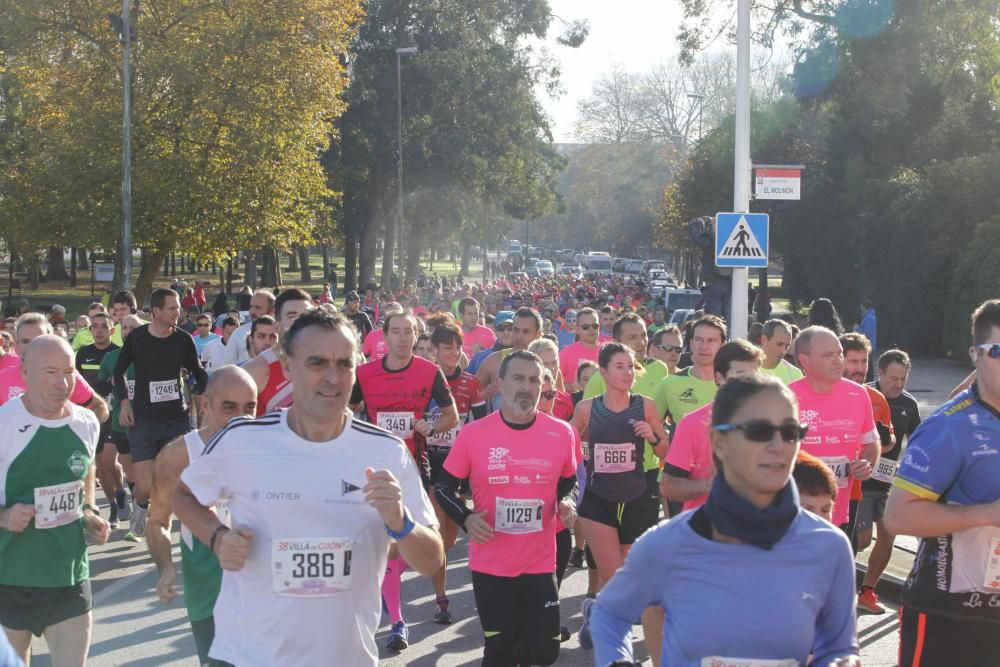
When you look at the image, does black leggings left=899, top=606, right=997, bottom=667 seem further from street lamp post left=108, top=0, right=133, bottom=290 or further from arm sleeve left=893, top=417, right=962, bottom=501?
street lamp post left=108, top=0, right=133, bottom=290

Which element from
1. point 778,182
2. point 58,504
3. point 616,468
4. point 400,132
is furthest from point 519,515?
point 400,132

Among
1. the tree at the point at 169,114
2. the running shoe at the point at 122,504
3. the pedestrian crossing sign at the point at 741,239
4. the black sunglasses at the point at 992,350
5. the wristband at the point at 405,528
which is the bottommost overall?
the running shoe at the point at 122,504

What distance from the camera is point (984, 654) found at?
13.8 ft

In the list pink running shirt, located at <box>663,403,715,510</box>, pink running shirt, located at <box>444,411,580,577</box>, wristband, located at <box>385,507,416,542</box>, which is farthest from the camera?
pink running shirt, located at <box>444,411,580,577</box>

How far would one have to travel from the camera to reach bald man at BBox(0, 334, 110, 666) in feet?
17.8

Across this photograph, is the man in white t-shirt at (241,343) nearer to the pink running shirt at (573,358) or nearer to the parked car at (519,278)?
the pink running shirt at (573,358)

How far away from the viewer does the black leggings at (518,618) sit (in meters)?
5.91

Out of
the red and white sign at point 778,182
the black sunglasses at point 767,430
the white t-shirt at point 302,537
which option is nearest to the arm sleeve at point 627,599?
the black sunglasses at point 767,430

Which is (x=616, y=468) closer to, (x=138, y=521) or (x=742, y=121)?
(x=138, y=521)

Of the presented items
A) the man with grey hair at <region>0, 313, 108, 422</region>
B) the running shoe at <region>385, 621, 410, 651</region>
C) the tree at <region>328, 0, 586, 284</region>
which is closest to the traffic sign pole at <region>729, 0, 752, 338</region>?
the running shoe at <region>385, 621, 410, 651</region>

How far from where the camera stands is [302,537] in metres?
3.59

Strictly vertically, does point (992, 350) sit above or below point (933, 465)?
above

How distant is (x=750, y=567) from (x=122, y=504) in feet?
32.0

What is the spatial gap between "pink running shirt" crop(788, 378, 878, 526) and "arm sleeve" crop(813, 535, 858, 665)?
381 cm
